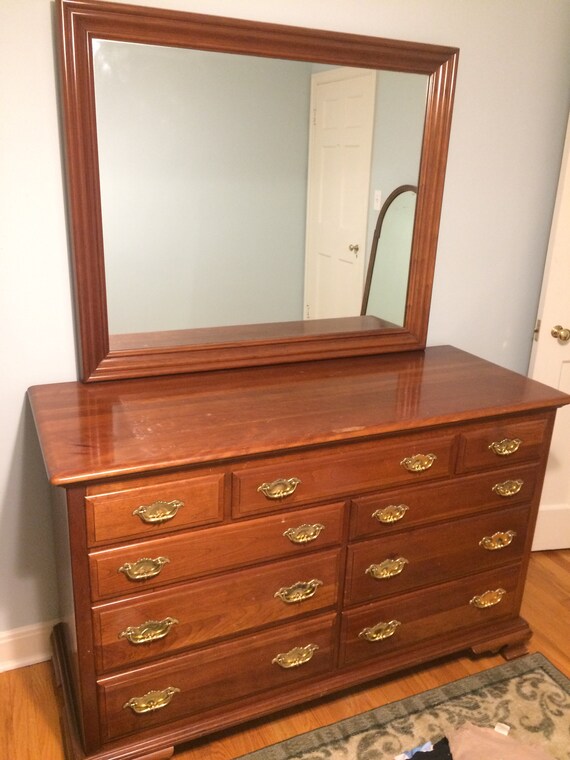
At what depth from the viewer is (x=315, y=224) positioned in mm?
1938

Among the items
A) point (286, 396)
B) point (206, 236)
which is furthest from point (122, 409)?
point (206, 236)

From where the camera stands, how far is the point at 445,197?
207cm

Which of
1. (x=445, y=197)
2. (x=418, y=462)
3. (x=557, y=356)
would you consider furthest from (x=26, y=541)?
(x=557, y=356)

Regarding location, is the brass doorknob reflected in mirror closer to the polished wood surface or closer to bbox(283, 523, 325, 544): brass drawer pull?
the polished wood surface

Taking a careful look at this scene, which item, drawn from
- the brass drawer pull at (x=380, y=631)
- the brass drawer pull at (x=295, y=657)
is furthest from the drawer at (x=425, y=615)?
the brass drawer pull at (x=295, y=657)

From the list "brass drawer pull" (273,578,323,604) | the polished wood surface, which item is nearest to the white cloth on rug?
the polished wood surface

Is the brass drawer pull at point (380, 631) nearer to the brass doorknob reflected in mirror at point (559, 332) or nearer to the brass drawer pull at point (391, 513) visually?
the brass drawer pull at point (391, 513)

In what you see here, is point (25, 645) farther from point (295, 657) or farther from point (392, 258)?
point (392, 258)

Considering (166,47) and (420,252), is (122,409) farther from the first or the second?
(420,252)

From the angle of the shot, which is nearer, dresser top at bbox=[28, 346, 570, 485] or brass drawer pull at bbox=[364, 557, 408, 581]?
dresser top at bbox=[28, 346, 570, 485]

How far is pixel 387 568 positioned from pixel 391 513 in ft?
0.56

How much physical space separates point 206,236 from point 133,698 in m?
1.19

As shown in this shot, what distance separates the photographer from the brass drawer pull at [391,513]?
1.69m

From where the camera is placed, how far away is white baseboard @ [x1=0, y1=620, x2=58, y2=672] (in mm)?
1938
